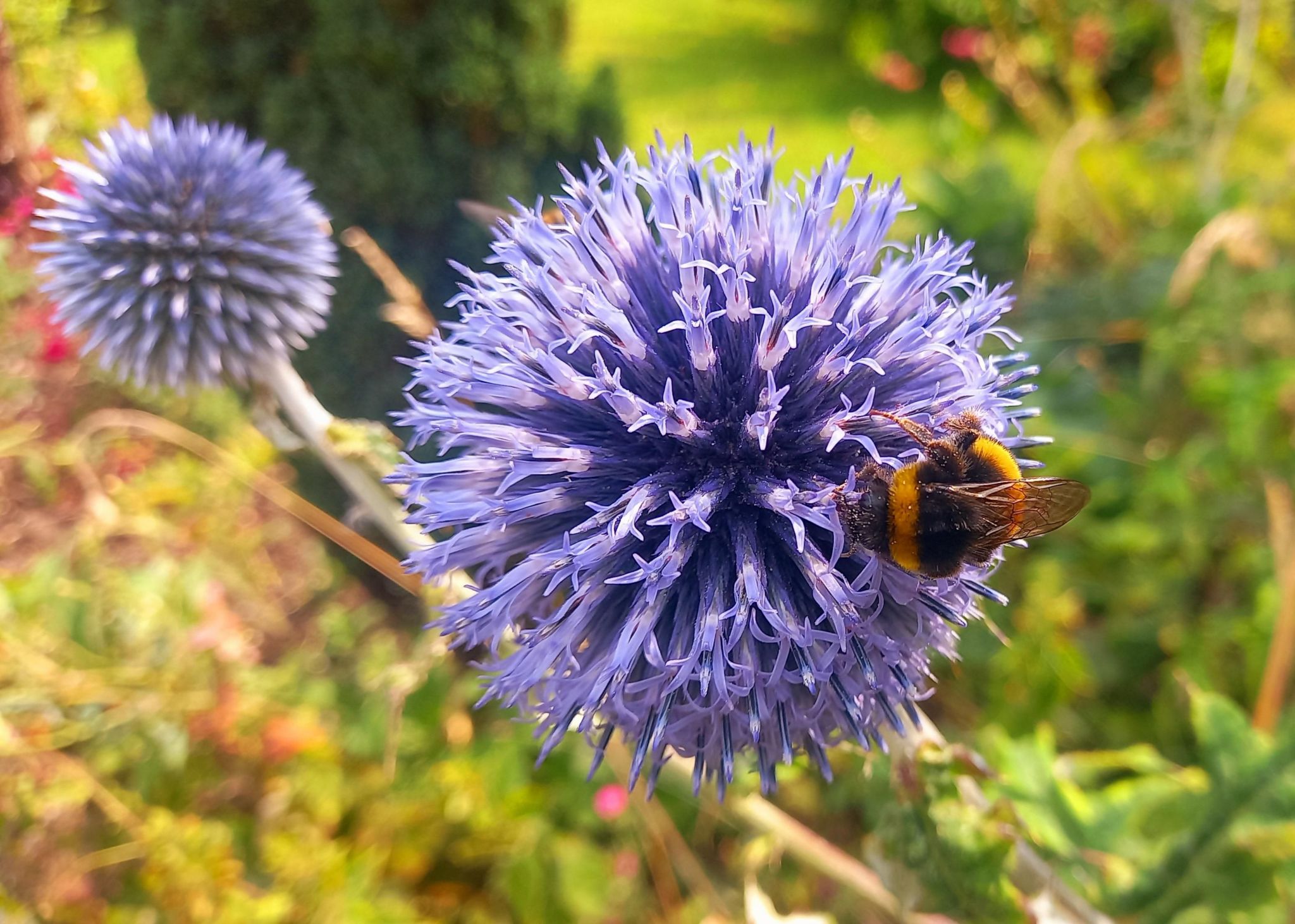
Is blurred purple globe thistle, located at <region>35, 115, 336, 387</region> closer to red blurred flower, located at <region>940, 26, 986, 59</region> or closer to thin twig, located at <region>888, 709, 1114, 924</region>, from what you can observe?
thin twig, located at <region>888, 709, 1114, 924</region>

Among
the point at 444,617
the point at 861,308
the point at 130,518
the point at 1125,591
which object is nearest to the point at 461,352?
the point at 444,617

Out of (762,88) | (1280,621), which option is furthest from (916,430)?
(762,88)

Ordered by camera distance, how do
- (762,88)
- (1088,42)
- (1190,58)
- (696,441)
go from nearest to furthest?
(696,441), (1190,58), (1088,42), (762,88)

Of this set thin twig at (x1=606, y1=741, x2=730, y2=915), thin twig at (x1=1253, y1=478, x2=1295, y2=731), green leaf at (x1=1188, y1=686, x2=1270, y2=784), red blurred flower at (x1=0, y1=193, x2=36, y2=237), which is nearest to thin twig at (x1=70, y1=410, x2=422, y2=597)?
red blurred flower at (x1=0, y1=193, x2=36, y2=237)

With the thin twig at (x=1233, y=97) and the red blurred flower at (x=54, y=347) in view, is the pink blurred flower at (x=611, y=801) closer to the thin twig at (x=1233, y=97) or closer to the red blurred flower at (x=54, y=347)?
the red blurred flower at (x=54, y=347)

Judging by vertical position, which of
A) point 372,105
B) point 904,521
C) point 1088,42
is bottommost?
point 904,521

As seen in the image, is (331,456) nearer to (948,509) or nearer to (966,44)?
(948,509)

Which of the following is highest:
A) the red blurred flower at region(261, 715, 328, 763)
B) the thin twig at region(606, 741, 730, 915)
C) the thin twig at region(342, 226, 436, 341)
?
the thin twig at region(342, 226, 436, 341)
